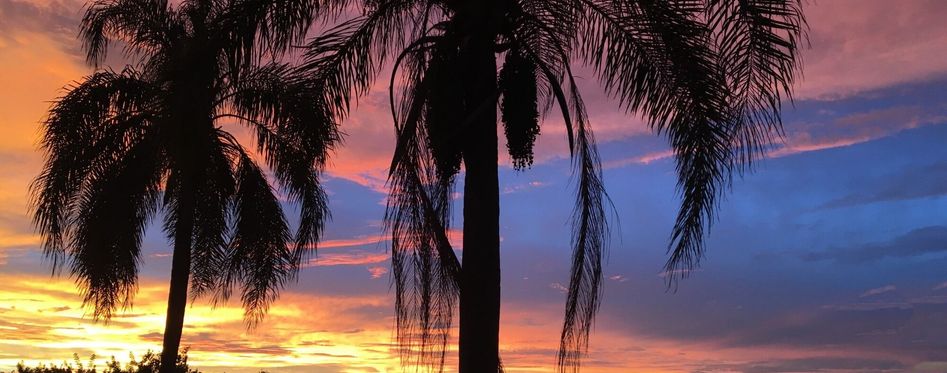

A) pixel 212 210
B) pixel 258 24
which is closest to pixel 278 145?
pixel 212 210

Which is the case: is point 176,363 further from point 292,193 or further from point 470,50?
point 470,50

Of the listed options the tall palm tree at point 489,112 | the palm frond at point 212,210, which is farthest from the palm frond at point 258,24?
the palm frond at point 212,210

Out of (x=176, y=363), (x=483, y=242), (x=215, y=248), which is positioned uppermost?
A: (x=215, y=248)

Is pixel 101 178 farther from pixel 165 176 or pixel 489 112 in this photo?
pixel 489 112

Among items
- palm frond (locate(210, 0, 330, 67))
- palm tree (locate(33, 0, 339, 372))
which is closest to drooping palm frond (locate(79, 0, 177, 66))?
palm tree (locate(33, 0, 339, 372))

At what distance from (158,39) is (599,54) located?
38.3 feet

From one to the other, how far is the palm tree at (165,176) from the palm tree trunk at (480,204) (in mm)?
6716

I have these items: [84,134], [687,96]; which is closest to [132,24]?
[84,134]

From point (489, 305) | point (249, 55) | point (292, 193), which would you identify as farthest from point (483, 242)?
point (292, 193)

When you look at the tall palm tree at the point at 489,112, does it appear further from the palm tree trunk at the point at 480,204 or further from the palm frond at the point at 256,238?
the palm frond at the point at 256,238

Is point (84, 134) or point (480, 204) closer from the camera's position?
point (480, 204)

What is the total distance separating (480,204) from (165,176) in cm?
1089

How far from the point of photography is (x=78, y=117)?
58.1ft

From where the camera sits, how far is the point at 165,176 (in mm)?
19156
